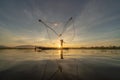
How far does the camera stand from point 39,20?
46.3 m

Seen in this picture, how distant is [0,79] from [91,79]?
34.3ft

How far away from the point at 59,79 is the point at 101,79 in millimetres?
4939

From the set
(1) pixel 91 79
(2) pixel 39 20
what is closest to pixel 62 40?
(2) pixel 39 20

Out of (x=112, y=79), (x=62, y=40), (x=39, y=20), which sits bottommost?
(x=112, y=79)

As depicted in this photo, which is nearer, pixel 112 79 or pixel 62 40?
pixel 112 79

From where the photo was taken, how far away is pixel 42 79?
1251cm

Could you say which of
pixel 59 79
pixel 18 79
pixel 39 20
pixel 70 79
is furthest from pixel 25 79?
pixel 39 20

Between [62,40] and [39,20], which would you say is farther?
[62,40]

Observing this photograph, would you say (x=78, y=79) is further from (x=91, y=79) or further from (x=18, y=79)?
(x=18, y=79)

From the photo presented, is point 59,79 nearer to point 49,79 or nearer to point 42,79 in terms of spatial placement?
point 49,79

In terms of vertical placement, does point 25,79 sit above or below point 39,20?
below

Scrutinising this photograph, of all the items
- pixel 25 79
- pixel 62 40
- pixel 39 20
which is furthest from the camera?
pixel 62 40

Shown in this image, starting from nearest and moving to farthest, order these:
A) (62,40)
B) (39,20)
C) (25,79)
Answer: (25,79) → (39,20) → (62,40)

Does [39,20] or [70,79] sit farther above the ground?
[39,20]
